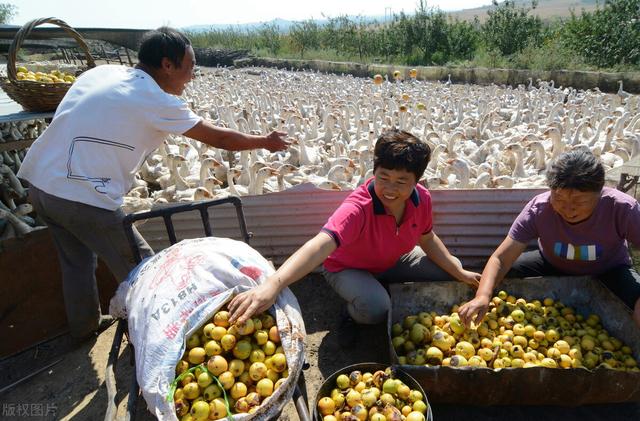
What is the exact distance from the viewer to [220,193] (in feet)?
15.0

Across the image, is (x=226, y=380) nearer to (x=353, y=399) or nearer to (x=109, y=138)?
(x=353, y=399)

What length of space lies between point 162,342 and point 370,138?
4.58 m

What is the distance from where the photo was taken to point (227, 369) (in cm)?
190

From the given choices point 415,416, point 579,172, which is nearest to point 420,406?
point 415,416

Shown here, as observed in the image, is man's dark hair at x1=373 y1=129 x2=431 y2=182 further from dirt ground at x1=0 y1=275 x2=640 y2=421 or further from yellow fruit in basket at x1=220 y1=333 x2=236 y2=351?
dirt ground at x1=0 y1=275 x2=640 y2=421

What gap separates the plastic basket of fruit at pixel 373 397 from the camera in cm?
202

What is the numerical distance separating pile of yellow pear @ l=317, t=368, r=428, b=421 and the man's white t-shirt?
181cm

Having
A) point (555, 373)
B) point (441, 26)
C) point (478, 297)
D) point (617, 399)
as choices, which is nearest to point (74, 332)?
point (478, 297)

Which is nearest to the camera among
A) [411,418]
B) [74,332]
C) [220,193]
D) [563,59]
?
[411,418]

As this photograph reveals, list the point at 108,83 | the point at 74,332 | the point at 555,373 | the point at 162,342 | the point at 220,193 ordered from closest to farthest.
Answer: the point at 162,342, the point at 555,373, the point at 108,83, the point at 74,332, the point at 220,193

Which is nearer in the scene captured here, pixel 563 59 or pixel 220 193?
pixel 220 193

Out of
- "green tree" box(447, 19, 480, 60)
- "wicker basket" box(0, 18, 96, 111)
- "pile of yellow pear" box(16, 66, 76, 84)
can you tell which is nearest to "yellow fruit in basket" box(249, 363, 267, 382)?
"wicker basket" box(0, 18, 96, 111)

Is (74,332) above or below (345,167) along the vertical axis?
below

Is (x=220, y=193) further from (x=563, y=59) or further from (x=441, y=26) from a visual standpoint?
(x=441, y=26)
